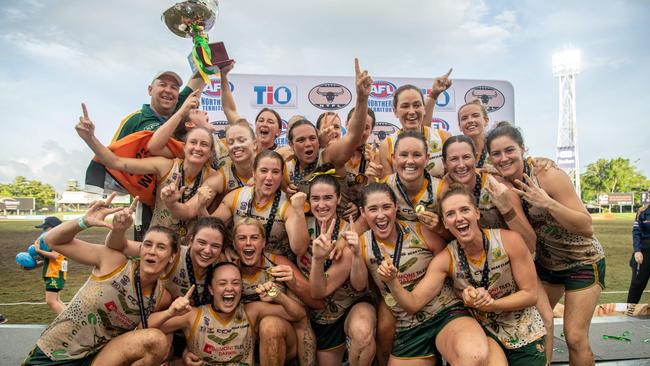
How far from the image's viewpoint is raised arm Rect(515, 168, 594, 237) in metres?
3.17

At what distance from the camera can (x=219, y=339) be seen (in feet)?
10.6

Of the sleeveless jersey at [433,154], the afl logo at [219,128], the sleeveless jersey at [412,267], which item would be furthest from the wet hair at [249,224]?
the afl logo at [219,128]

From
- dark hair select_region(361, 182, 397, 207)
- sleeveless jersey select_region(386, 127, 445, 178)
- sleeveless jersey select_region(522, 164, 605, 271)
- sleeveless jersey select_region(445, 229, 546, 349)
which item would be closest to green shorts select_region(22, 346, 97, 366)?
dark hair select_region(361, 182, 397, 207)

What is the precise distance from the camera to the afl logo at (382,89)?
7359mm

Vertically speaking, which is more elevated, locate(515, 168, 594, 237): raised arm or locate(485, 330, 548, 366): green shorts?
locate(515, 168, 594, 237): raised arm

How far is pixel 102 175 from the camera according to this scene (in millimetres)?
4141

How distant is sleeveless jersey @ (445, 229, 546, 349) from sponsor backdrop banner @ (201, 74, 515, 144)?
449cm

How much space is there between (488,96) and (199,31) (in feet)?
16.9

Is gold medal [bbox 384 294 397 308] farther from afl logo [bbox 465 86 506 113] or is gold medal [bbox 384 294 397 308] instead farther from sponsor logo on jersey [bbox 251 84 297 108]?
afl logo [bbox 465 86 506 113]

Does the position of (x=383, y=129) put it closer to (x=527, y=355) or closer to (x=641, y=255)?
(x=641, y=255)

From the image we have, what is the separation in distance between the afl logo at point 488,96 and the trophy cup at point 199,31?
4538mm

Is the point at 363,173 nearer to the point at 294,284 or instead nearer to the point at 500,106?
the point at 294,284

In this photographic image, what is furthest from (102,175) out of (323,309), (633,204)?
(633,204)

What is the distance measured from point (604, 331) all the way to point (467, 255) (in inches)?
133
